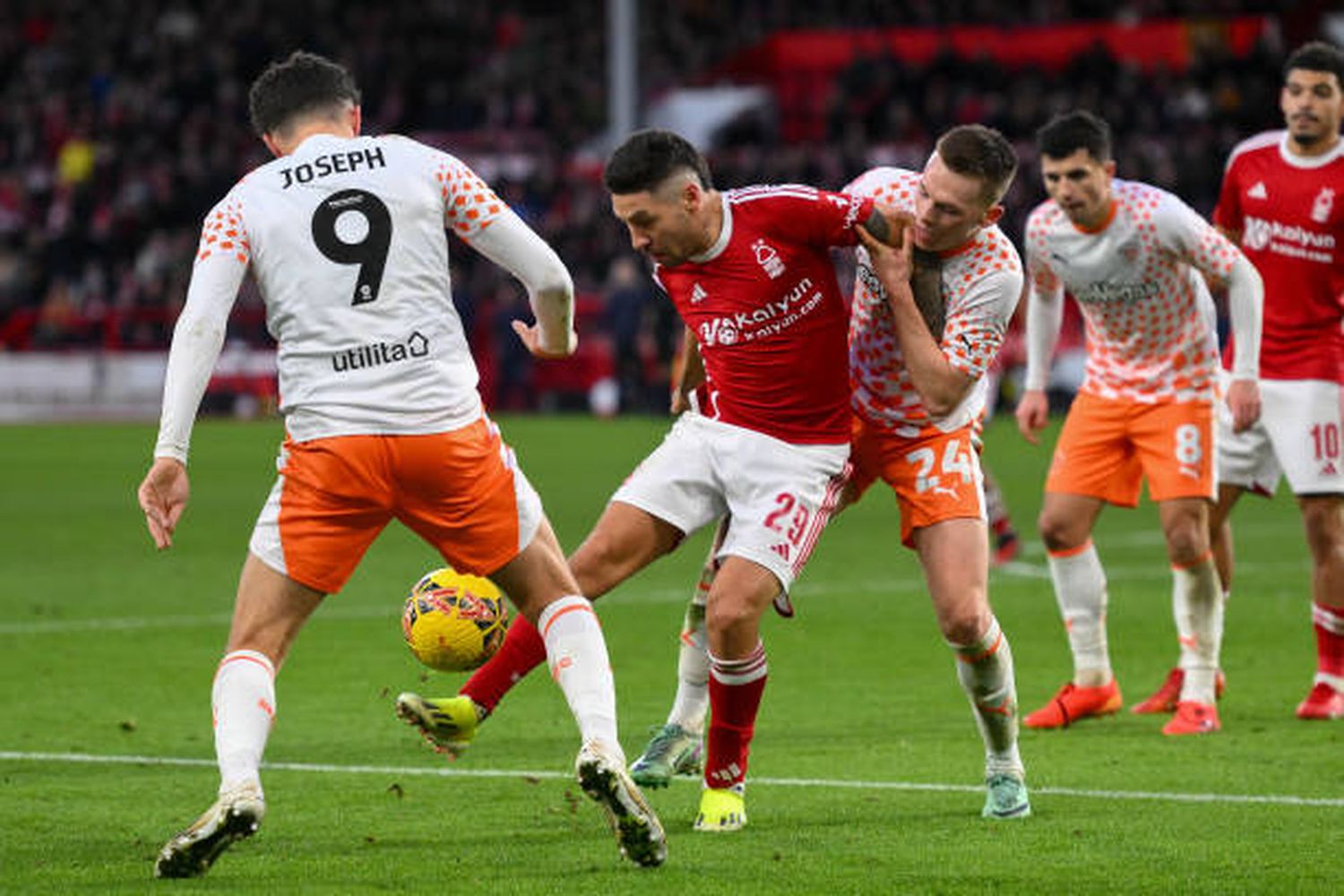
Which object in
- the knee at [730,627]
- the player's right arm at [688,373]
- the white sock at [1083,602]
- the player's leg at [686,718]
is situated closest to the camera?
the knee at [730,627]

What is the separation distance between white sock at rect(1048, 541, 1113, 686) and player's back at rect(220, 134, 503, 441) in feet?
12.1

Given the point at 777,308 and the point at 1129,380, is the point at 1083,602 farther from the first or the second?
the point at 777,308

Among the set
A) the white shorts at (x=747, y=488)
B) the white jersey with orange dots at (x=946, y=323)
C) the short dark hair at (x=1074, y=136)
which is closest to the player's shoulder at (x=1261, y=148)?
the short dark hair at (x=1074, y=136)

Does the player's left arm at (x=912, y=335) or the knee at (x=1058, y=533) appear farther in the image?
the knee at (x=1058, y=533)

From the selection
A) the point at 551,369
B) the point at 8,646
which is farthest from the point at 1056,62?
the point at 8,646

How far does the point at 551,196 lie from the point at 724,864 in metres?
28.4

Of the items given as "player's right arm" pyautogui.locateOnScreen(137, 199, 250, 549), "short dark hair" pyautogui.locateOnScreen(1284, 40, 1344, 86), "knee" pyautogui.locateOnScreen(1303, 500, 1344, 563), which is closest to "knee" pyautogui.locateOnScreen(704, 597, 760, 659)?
"player's right arm" pyautogui.locateOnScreen(137, 199, 250, 549)

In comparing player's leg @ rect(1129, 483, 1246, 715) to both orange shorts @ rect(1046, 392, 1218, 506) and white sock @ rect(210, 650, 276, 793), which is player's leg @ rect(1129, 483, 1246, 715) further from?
white sock @ rect(210, 650, 276, 793)

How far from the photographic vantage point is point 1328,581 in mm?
9438

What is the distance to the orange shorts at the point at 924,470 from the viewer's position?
721cm

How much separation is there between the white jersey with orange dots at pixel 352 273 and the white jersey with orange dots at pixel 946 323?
139cm

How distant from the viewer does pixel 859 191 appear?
727 cm

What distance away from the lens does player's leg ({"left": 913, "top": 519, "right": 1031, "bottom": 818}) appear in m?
7.04

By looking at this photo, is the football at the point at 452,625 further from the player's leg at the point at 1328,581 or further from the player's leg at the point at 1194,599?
the player's leg at the point at 1328,581
